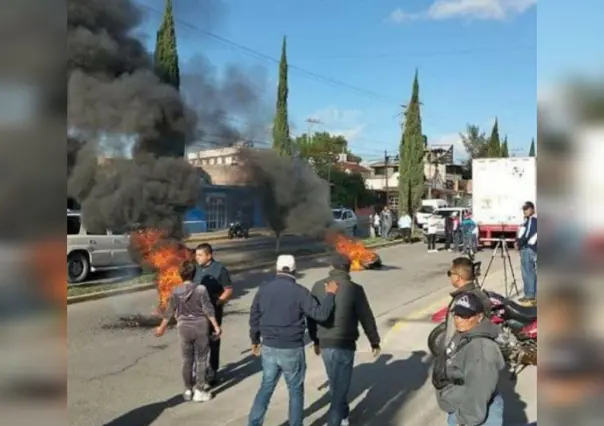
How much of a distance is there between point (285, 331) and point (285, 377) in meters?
0.36

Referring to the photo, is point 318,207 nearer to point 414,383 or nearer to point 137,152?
point 137,152

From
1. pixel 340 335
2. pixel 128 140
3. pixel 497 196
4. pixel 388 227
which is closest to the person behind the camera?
pixel 340 335

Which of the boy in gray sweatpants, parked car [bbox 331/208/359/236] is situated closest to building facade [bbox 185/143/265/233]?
parked car [bbox 331/208/359/236]

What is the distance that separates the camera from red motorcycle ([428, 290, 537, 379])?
20.7 feet

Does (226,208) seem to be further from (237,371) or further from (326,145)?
(326,145)

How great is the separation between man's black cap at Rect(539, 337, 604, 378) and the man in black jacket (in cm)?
324

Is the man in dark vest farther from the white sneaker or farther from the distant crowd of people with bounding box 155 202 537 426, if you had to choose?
the white sneaker

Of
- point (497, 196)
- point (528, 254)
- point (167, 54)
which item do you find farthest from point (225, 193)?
point (497, 196)

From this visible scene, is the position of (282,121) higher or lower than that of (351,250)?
higher

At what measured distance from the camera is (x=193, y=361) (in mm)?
5766

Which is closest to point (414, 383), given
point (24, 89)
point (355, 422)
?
point (355, 422)

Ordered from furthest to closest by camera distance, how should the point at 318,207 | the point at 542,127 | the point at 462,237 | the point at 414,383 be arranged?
1. the point at 462,237
2. the point at 318,207
3. the point at 414,383
4. the point at 542,127

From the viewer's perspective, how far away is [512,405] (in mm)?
5527

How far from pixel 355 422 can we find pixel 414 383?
1.27 metres
